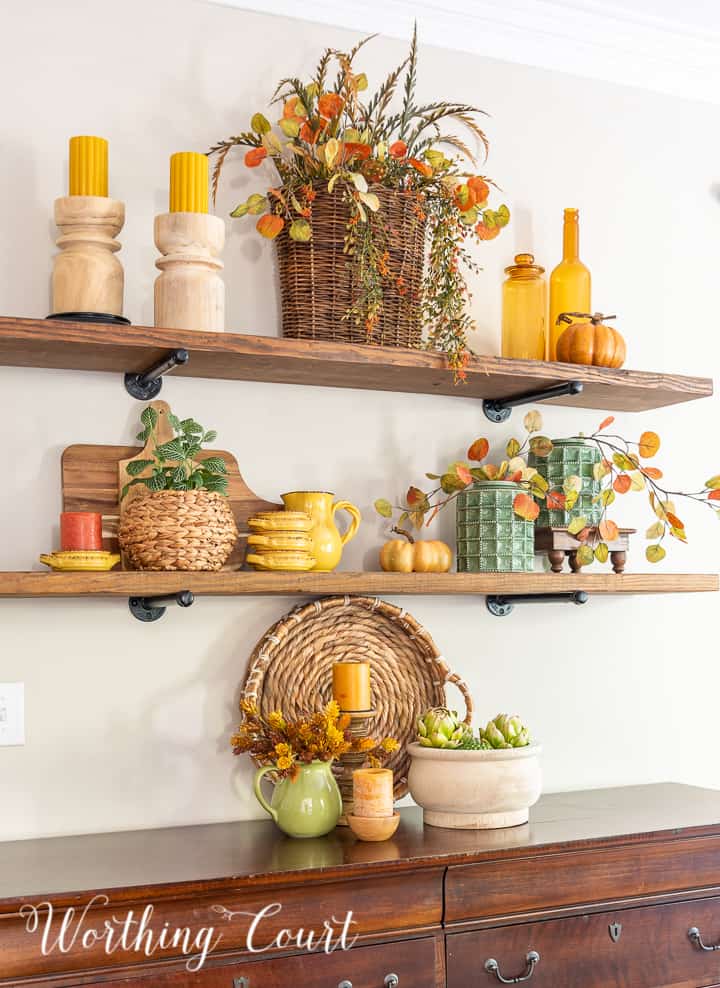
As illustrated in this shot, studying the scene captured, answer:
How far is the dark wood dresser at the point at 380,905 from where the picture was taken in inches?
64.5

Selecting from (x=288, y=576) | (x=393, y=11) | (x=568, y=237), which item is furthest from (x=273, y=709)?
(x=393, y=11)

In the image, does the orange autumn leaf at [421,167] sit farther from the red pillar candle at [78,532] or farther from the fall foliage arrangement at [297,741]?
the fall foliage arrangement at [297,741]

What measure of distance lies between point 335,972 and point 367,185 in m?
1.37

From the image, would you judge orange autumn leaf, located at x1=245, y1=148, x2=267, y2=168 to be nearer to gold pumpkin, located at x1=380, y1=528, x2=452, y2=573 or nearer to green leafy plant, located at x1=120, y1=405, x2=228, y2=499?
green leafy plant, located at x1=120, y1=405, x2=228, y2=499

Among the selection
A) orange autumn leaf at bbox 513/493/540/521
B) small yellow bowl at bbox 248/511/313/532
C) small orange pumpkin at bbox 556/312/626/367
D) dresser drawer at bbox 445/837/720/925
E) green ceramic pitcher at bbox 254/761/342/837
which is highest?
small orange pumpkin at bbox 556/312/626/367

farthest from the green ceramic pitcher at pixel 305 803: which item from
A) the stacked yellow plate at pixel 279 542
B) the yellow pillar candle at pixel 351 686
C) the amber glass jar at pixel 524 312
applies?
the amber glass jar at pixel 524 312

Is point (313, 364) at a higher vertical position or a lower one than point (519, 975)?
higher

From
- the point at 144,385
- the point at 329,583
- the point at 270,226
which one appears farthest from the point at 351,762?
the point at 270,226

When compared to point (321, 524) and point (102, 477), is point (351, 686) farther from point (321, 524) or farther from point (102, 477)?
point (102, 477)

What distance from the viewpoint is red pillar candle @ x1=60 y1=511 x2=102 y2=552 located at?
6.40ft

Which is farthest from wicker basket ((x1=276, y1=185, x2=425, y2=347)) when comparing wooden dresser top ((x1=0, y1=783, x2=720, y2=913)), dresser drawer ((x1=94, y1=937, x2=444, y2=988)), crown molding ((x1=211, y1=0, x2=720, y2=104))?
dresser drawer ((x1=94, y1=937, x2=444, y2=988))

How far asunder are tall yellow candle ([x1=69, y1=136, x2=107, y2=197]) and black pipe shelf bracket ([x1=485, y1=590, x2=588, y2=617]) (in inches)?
45.1

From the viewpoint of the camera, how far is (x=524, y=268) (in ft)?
7.82

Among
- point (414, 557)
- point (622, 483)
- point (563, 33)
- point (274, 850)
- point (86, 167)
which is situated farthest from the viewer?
point (563, 33)
